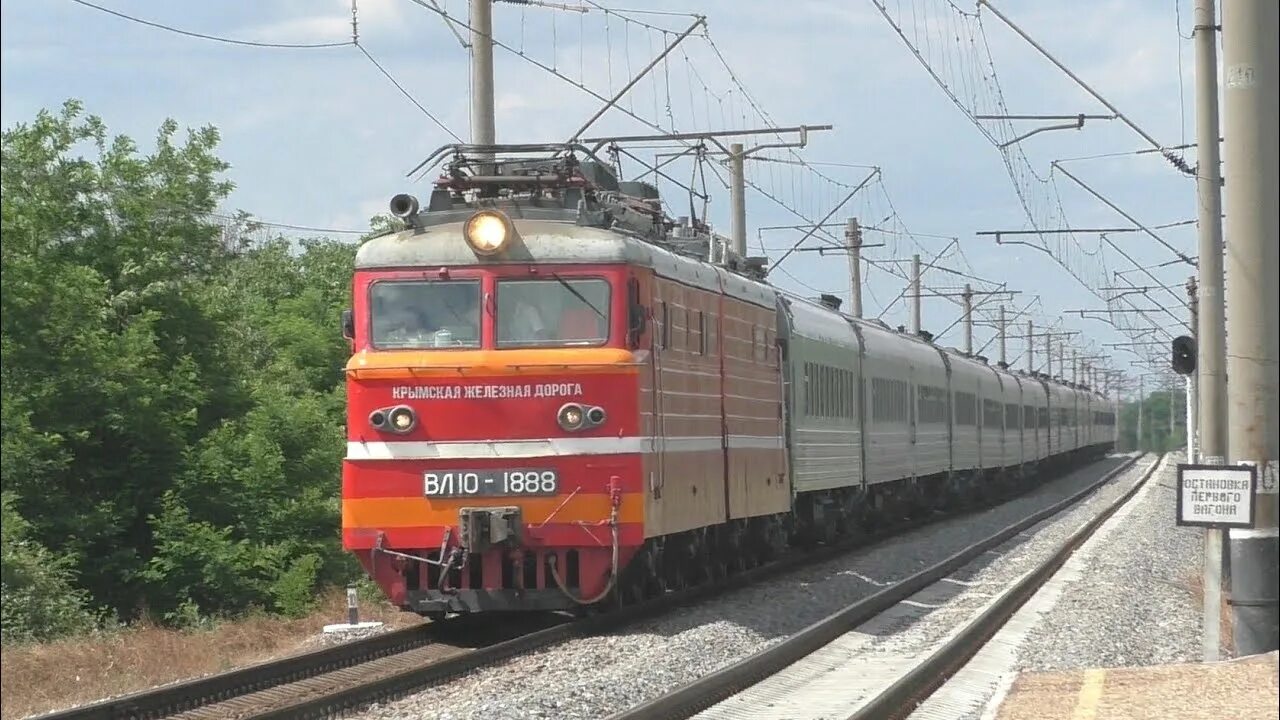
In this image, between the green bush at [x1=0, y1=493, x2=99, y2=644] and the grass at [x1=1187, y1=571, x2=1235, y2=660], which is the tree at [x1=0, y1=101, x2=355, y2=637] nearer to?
the green bush at [x1=0, y1=493, x2=99, y2=644]

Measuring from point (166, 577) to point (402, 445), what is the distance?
20.5ft

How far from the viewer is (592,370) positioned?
1351cm

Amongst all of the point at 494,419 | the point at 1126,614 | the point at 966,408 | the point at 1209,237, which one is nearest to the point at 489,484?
the point at 494,419

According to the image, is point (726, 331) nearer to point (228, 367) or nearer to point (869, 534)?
point (228, 367)

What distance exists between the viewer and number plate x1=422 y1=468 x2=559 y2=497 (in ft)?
43.9

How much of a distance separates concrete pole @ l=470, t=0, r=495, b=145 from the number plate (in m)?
5.43

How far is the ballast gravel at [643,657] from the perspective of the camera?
10352mm

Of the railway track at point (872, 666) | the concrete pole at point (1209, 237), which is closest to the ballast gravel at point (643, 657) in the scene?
the railway track at point (872, 666)

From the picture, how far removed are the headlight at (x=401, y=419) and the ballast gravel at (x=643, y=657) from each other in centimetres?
191

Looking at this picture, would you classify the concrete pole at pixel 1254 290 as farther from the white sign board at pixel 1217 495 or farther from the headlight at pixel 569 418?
the headlight at pixel 569 418

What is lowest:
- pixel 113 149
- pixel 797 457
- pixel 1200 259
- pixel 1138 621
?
pixel 1138 621

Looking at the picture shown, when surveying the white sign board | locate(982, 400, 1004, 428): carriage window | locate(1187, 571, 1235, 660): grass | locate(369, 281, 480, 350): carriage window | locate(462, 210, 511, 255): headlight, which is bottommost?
locate(1187, 571, 1235, 660): grass

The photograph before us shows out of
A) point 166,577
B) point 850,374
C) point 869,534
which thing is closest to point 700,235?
point 166,577

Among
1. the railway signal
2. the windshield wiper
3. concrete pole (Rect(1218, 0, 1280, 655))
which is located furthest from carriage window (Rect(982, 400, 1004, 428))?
concrete pole (Rect(1218, 0, 1280, 655))
